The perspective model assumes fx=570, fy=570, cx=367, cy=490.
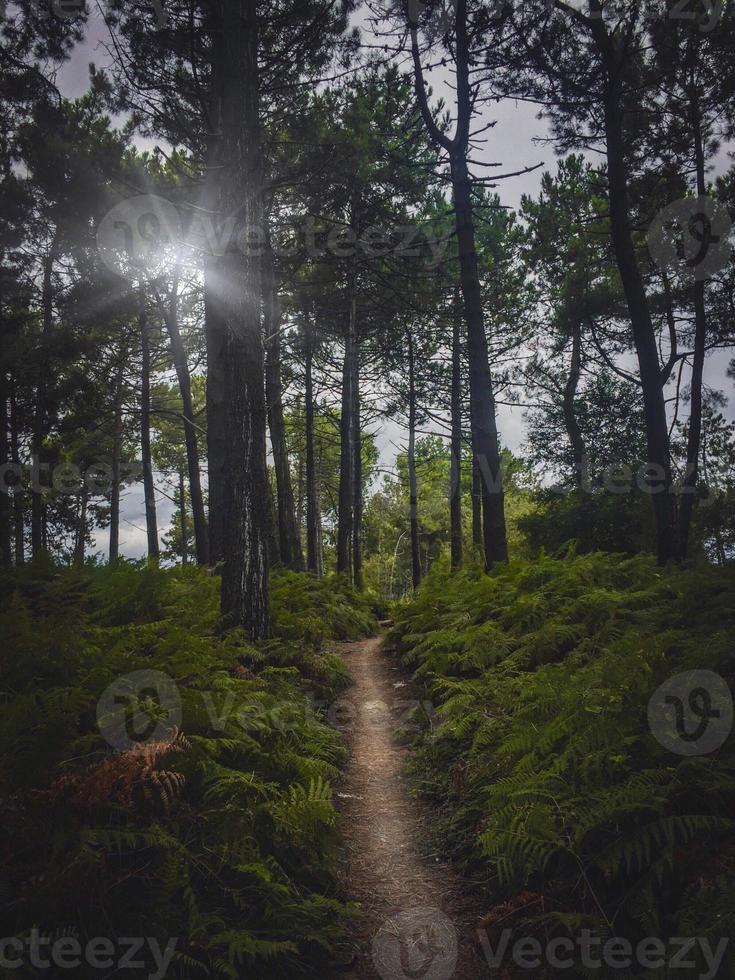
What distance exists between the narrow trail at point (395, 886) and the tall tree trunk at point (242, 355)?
80.3 inches

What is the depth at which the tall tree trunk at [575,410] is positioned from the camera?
59.4 feet

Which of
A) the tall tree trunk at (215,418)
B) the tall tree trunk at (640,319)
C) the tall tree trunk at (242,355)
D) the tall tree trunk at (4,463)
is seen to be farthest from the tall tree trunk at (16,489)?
the tall tree trunk at (640,319)

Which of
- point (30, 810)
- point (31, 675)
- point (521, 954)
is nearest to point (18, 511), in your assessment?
point (31, 675)

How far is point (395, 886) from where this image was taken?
11.3ft

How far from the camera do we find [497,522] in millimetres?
10547

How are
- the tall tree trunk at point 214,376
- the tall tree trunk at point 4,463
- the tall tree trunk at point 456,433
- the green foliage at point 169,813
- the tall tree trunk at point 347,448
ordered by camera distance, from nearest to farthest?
the green foliage at point 169,813, the tall tree trunk at point 214,376, the tall tree trunk at point 4,463, the tall tree trunk at point 347,448, the tall tree trunk at point 456,433

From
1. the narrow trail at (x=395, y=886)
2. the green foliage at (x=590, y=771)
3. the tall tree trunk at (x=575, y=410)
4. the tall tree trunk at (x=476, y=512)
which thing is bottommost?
the narrow trail at (x=395, y=886)

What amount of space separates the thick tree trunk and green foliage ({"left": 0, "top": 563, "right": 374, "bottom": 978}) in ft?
20.6

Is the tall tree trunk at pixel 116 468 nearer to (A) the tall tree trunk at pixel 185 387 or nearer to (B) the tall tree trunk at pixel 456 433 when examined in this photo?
(A) the tall tree trunk at pixel 185 387

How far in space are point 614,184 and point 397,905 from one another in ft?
36.9

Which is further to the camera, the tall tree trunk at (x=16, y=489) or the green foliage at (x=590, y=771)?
the tall tree trunk at (x=16, y=489)

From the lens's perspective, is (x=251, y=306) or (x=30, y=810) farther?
(x=251, y=306)

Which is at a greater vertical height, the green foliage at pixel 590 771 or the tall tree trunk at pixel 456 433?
the tall tree trunk at pixel 456 433

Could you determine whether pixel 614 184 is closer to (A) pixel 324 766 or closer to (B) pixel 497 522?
(B) pixel 497 522
